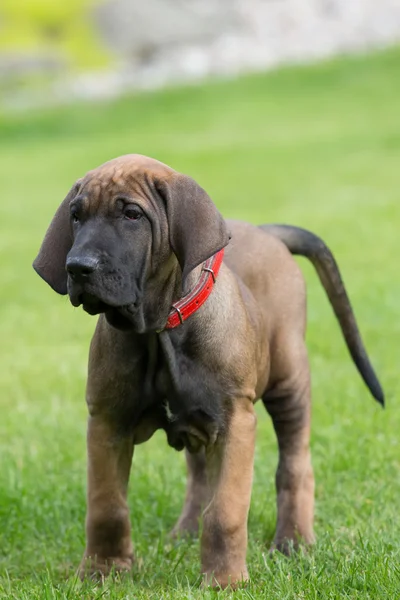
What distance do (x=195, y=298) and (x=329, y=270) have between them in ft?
4.81

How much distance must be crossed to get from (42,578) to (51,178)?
1682 centimetres

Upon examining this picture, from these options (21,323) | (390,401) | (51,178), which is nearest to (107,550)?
(390,401)

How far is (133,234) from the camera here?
4.05 metres

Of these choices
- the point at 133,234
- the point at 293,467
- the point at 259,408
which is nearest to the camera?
the point at 133,234

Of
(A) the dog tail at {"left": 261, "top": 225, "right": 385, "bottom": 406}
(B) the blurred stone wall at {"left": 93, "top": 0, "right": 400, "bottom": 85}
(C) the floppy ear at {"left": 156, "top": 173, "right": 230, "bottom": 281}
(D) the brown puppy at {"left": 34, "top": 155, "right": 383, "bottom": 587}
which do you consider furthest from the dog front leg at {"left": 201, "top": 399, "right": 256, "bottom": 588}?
(B) the blurred stone wall at {"left": 93, "top": 0, "right": 400, "bottom": 85}

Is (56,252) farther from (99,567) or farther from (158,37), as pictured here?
(158,37)

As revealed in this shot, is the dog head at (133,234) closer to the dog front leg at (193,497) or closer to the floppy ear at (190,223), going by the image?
the floppy ear at (190,223)

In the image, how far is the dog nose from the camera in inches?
153

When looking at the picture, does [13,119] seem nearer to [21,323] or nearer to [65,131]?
[65,131]

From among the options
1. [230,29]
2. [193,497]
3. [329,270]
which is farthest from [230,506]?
[230,29]

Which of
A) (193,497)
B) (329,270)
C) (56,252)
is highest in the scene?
(56,252)

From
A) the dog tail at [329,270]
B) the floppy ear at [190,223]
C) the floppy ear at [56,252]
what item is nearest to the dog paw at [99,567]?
the floppy ear at [56,252]

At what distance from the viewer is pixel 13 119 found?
2923 centimetres

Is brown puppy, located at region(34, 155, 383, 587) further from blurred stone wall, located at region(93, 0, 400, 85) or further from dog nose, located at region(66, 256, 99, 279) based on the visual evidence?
blurred stone wall, located at region(93, 0, 400, 85)
